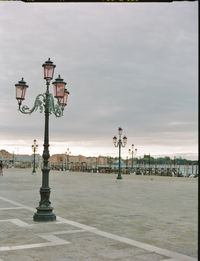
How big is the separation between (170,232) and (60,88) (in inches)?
218

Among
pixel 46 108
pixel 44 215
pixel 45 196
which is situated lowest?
pixel 44 215

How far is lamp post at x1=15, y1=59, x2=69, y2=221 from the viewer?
522 inches

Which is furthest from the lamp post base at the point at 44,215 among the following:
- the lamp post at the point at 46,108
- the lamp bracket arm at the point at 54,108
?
the lamp bracket arm at the point at 54,108

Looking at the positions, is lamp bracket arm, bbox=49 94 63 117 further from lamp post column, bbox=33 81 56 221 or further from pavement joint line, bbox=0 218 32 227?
pavement joint line, bbox=0 218 32 227

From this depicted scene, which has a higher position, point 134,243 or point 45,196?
point 45,196

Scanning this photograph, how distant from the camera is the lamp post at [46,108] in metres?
13.3

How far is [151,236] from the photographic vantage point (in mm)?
10750

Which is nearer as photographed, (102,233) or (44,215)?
(102,233)

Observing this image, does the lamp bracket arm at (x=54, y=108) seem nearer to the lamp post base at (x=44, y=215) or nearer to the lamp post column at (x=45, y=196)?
the lamp post column at (x=45, y=196)

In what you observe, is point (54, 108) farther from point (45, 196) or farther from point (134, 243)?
point (134, 243)

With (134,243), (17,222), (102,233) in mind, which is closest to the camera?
(134,243)

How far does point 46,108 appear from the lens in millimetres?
13945

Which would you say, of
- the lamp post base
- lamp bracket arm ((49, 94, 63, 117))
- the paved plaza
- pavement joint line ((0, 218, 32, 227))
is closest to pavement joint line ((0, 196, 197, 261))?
the paved plaza

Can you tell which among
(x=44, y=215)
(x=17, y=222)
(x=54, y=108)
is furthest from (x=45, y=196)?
(x=54, y=108)
